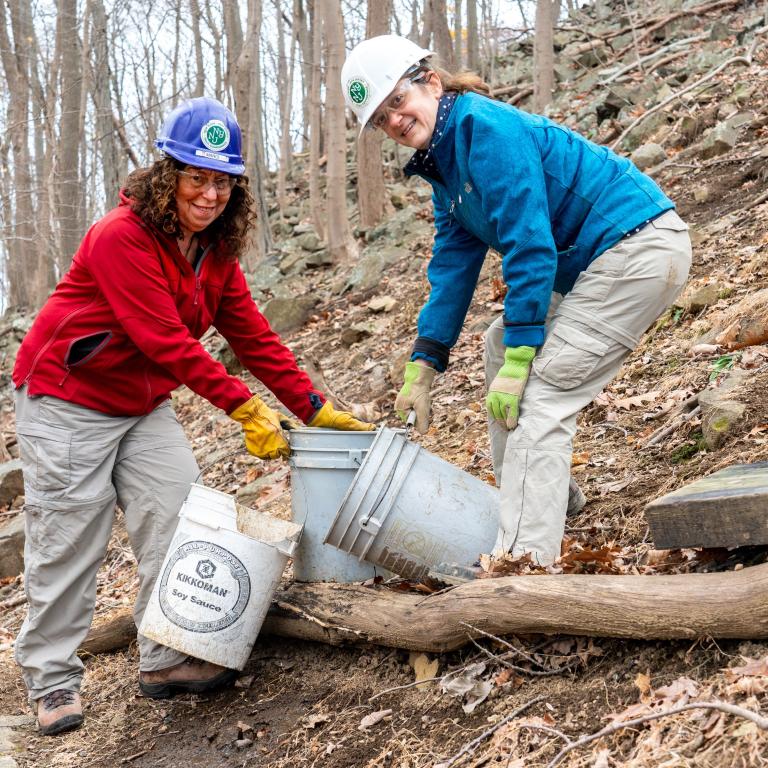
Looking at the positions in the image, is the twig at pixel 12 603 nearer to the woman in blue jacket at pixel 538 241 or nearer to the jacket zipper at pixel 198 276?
the jacket zipper at pixel 198 276

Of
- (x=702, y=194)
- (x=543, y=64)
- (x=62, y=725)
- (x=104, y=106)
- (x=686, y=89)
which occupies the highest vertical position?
(x=104, y=106)

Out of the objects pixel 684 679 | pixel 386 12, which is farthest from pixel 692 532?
pixel 386 12

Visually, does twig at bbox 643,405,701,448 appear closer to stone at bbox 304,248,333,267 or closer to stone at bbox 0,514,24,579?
stone at bbox 0,514,24,579

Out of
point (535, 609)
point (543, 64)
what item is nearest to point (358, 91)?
point (535, 609)

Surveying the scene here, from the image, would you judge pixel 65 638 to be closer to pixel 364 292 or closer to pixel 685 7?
pixel 364 292

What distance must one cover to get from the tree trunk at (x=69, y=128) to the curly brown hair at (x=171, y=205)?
46.5 ft

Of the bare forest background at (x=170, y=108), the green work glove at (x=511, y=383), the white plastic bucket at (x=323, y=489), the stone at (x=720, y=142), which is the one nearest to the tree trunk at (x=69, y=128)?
the bare forest background at (x=170, y=108)

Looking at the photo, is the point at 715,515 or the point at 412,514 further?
the point at 412,514

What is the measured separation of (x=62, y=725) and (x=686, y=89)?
10.2m

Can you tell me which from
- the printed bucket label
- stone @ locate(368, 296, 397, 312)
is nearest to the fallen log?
the printed bucket label

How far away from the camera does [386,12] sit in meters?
12.0

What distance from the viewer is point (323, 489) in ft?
12.6

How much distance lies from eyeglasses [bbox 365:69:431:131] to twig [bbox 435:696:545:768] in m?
2.19

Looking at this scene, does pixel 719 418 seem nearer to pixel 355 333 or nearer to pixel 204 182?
pixel 204 182
